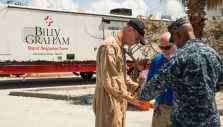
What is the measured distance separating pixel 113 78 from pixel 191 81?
1.18 metres

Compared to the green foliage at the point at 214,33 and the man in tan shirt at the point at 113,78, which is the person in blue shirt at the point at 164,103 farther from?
the green foliage at the point at 214,33

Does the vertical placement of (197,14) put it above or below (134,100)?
above

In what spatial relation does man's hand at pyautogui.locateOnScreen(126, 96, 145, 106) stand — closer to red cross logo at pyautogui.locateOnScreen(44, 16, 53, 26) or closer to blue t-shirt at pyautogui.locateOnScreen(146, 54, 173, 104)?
blue t-shirt at pyautogui.locateOnScreen(146, 54, 173, 104)

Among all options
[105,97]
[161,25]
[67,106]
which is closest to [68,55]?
[161,25]

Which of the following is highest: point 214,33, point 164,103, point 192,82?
point 214,33

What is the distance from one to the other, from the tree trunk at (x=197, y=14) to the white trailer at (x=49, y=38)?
24.1 feet

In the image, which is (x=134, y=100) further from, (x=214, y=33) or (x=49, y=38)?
(x=49, y=38)

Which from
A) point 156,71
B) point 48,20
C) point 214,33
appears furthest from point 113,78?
point 48,20

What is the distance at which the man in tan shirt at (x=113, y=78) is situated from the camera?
439 centimetres

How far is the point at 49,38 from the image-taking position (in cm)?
1956

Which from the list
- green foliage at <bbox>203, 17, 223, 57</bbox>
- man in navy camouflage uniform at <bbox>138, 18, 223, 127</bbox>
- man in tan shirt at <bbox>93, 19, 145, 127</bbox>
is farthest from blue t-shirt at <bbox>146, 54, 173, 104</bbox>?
green foliage at <bbox>203, 17, 223, 57</bbox>

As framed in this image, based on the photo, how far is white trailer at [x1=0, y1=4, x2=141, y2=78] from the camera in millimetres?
18364

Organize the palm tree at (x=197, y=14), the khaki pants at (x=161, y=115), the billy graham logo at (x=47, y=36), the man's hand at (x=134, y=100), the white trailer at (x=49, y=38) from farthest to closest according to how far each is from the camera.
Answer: the billy graham logo at (x=47, y=36)
the white trailer at (x=49, y=38)
the palm tree at (x=197, y=14)
the khaki pants at (x=161, y=115)
the man's hand at (x=134, y=100)

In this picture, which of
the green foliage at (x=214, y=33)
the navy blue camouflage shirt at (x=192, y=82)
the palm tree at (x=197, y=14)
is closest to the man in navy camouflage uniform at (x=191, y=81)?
the navy blue camouflage shirt at (x=192, y=82)
